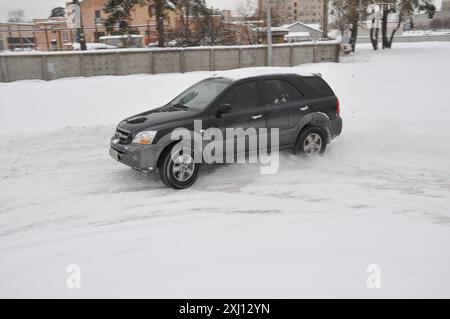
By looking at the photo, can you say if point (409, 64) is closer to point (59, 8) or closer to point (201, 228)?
point (201, 228)

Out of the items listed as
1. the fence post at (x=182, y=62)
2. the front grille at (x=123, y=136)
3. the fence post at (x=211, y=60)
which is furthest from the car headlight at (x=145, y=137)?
the fence post at (x=211, y=60)

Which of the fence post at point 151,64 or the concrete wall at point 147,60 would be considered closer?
the concrete wall at point 147,60

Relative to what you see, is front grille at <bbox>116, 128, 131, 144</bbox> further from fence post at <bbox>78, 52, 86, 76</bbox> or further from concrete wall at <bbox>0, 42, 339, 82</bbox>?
fence post at <bbox>78, 52, 86, 76</bbox>

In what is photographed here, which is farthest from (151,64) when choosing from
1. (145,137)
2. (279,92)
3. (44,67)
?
(145,137)

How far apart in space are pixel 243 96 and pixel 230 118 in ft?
1.80

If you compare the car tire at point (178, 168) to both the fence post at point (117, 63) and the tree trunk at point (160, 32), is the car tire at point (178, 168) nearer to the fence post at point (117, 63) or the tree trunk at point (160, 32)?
the fence post at point (117, 63)

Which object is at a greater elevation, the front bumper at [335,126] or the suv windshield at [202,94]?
the suv windshield at [202,94]

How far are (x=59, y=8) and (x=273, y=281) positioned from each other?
8205 centimetres

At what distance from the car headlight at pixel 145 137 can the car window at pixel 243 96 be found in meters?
1.41

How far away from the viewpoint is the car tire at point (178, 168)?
642 cm

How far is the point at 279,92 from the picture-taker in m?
7.51

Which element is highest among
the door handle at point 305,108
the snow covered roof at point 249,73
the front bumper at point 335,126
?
the snow covered roof at point 249,73

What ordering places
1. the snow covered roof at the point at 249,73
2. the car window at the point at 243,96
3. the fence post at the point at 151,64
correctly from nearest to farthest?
the car window at the point at 243,96, the snow covered roof at the point at 249,73, the fence post at the point at 151,64

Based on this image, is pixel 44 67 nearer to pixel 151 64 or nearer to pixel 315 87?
pixel 151 64
